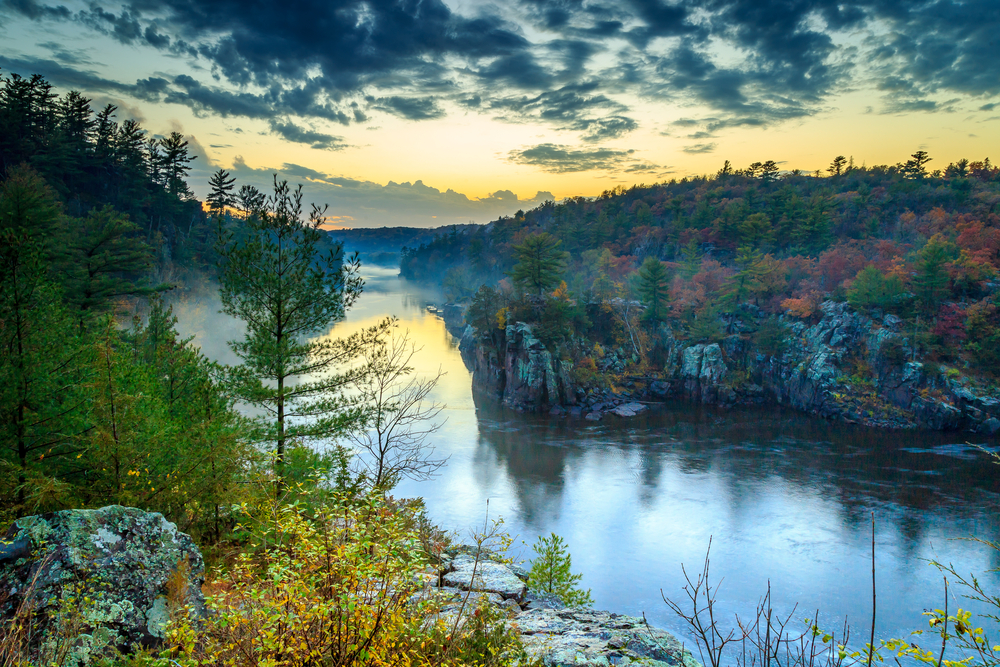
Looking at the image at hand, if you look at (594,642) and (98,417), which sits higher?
(98,417)

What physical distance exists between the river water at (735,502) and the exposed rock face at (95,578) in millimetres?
12352

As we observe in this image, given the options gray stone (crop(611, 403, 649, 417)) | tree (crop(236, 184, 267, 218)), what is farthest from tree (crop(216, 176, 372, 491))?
gray stone (crop(611, 403, 649, 417))

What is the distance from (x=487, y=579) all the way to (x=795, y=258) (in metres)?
58.3

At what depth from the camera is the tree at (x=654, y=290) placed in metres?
49.8

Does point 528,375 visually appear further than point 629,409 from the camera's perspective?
Yes

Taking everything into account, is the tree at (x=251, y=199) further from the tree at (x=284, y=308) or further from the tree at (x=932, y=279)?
the tree at (x=932, y=279)

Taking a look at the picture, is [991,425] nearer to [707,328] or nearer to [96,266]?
[707,328]

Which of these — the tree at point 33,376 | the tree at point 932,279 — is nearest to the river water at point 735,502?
the tree at point 932,279

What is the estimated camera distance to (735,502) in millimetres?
25969

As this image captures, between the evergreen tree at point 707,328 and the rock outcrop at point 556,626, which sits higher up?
the evergreen tree at point 707,328

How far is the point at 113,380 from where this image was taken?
8.35m

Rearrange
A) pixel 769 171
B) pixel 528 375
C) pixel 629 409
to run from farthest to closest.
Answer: pixel 769 171
pixel 528 375
pixel 629 409

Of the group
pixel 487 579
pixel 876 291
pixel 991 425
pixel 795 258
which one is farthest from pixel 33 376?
pixel 795 258

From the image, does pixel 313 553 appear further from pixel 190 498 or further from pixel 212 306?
pixel 212 306
